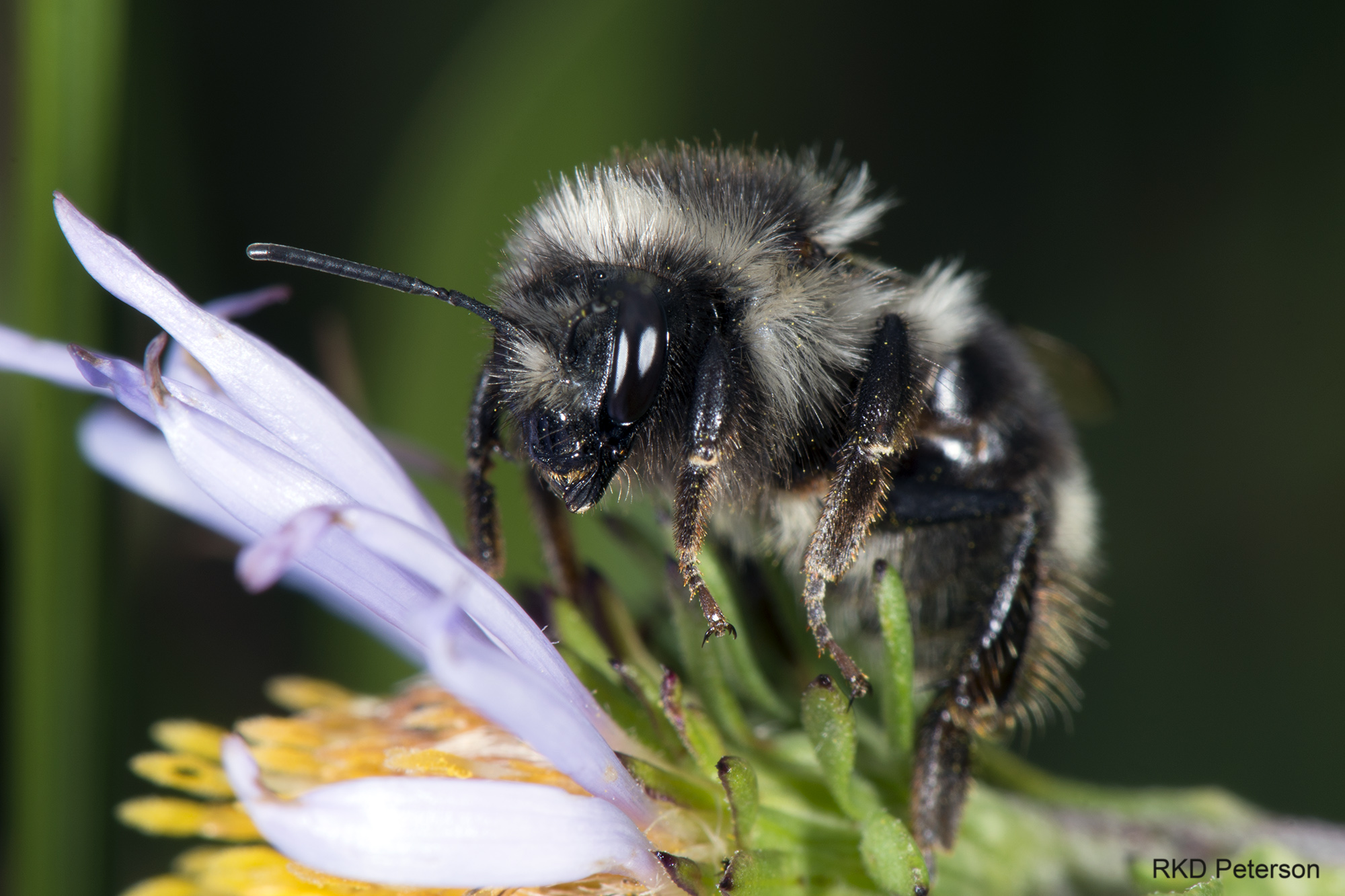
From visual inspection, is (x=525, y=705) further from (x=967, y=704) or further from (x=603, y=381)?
(x=967, y=704)

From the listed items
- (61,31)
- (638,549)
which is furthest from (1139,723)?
(61,31)

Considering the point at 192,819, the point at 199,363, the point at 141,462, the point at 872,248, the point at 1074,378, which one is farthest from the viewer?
the point at 872,248

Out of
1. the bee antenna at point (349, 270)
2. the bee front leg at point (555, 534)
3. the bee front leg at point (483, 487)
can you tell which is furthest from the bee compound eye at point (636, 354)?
the bee front leg at point (555, 534)

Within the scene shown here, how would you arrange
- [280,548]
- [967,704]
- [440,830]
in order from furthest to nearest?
[967,704] → [440,830] → [280,548]

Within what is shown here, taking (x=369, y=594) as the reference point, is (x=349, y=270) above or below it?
above

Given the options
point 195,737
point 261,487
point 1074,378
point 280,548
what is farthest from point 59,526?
point 1074,378

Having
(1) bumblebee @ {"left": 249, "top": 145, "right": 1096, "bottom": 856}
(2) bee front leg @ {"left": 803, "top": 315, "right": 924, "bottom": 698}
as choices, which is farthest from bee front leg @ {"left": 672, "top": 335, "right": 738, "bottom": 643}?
(2) bee front leg @ {"left": 803, "top": 315, "right": 924, "bottom": 698}

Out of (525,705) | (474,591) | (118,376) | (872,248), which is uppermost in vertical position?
(872,248)

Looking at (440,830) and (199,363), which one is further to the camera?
(199,363)
